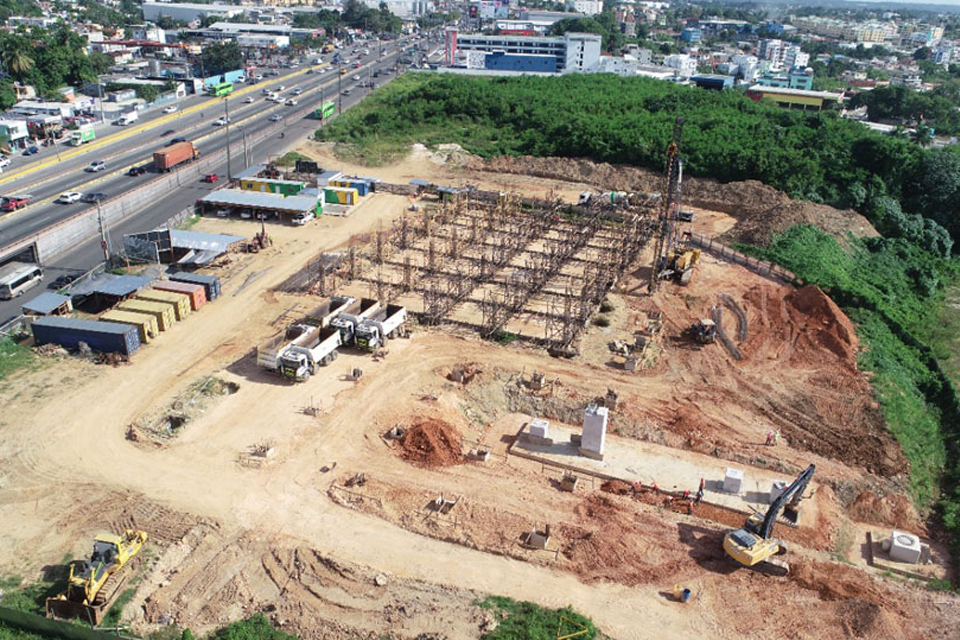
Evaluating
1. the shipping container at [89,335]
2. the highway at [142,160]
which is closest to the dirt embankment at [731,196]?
the highway at [142,160]

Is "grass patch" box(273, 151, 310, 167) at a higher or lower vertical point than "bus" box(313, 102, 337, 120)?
lower

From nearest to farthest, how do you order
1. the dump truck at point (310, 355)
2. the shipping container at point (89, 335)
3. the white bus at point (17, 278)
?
the dump truck at point (310, 355) → the shipping container at point (89, 335) → the white bus at point (17, 278)

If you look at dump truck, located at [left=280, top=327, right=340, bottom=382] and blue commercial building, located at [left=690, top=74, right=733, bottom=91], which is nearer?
dump truck, located at [left=280, top=327, right=340, bottom=382]

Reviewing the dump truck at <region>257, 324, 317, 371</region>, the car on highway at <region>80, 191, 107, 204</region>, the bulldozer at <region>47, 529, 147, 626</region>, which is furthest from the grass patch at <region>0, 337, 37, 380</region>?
the car on highway at <region>80, 191, 107, 204</region>

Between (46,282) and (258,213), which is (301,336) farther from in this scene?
(258,213)

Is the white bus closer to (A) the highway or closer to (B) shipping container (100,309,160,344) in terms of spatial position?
(A) the highway

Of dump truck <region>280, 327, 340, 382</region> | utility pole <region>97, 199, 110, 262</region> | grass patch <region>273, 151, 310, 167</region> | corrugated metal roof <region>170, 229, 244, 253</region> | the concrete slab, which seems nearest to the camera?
the concrete slab

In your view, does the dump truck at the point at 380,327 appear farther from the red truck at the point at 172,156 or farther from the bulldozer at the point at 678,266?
the red truck at the point at 172,156
